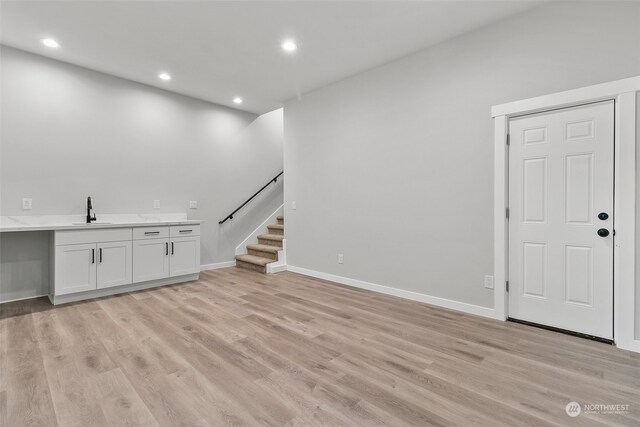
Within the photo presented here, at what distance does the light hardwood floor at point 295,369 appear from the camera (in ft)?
5.31

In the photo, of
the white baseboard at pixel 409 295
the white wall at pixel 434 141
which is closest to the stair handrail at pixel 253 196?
the white wall at pixel 434 141

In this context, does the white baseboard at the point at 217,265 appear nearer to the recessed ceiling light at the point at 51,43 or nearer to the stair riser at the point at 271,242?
the stair riser at the point at 271,242

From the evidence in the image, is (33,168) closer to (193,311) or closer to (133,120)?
(133,120)

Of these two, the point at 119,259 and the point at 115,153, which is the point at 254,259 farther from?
the point at 115,153

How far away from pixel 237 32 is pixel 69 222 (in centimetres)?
313

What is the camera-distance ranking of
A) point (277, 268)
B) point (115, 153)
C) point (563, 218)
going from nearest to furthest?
point (563, 218) < point (115, 153) < point (277, 268)

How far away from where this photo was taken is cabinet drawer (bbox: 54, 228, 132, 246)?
336 centimetres

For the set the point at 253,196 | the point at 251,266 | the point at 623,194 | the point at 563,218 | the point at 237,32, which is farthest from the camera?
the point at 253,196

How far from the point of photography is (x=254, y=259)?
521 cm

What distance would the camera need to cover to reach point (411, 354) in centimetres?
225

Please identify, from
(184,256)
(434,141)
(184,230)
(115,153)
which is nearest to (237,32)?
(434,141)

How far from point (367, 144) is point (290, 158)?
1604 mm

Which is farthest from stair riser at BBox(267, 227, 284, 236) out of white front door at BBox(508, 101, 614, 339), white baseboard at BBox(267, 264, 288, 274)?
white front door at BBox(508, 101, 614, 339)

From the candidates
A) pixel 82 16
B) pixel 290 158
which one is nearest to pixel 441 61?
pixel 290 158
